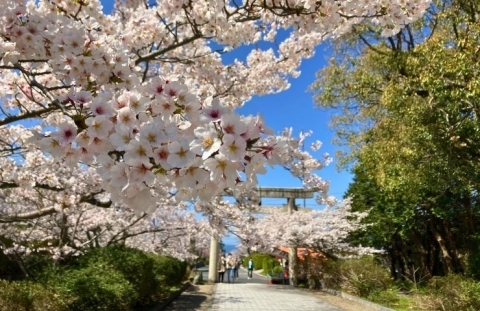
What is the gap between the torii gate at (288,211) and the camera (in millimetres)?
22453

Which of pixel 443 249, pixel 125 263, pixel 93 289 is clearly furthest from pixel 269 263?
pixel 93 289

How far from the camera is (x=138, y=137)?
4.95ft

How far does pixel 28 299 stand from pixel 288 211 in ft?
63.8

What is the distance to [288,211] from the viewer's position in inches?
934

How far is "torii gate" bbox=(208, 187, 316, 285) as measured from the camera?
73.7 feet

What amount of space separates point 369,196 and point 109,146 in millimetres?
19375

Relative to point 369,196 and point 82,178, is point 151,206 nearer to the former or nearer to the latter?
point 82,178

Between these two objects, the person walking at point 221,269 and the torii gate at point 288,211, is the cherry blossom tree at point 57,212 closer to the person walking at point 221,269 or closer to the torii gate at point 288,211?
the torii gate at point 288,211

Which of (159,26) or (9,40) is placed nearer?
(9,40)

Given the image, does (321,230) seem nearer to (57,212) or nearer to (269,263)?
(269,263)

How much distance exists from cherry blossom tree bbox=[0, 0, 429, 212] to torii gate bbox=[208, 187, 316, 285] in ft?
57.8

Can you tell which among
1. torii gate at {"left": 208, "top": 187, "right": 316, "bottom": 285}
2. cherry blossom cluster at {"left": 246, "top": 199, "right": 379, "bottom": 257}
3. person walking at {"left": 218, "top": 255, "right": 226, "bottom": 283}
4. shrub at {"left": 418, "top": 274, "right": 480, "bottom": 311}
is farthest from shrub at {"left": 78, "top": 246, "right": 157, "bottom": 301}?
person walking at {"left": 218, "top": 255, "right": 226, "bottom": 283}

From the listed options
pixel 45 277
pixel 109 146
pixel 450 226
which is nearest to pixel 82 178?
pixel 45 277

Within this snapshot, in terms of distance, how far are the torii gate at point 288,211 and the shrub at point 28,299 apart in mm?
17201
